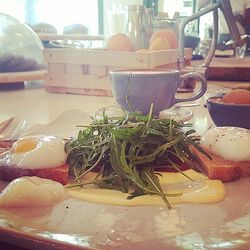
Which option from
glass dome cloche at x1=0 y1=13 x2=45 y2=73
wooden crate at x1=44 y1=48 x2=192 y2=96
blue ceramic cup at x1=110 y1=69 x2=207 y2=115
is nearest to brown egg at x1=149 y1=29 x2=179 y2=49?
wooden crate at x1=44 y1=48 x2=192 y2=96

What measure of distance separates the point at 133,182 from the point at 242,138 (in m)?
0.20

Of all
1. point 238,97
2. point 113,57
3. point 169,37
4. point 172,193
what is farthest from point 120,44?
point 172,193

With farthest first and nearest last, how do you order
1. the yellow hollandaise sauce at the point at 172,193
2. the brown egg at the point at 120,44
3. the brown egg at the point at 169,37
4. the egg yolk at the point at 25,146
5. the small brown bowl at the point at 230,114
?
the brown egg at the point at 169,37 < the brown egg at the point at 120,44 < the small brown bowl at the point at 230,114 < the egg yolk at the point at 25,146 < the yellow hollandaise sauce at the point at 172,193

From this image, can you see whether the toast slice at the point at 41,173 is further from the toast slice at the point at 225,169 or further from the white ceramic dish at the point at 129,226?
the toast slice at the point at 225,169

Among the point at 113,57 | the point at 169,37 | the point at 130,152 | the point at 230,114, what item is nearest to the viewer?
the point at 130,152

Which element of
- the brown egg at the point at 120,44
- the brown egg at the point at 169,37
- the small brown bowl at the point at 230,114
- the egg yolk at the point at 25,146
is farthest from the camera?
the brown egg at the point at 169,37

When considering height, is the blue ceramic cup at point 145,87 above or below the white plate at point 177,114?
above

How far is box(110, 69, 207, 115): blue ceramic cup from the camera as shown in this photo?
0.99 meters

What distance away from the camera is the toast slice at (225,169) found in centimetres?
64

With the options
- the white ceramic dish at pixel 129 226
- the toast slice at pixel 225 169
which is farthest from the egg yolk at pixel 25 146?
the toast slice at pixel 225 169

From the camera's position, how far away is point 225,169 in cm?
64

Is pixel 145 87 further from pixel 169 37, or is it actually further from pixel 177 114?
pixel 169 37

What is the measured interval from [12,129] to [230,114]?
44cm

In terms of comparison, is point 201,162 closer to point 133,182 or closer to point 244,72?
point 133,182
